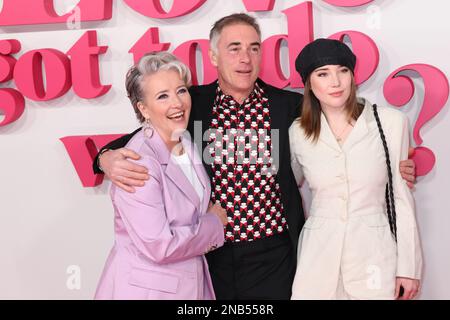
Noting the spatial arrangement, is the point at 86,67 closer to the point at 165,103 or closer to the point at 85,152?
the point at 85,152

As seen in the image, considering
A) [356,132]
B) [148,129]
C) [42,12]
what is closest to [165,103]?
[148,129]

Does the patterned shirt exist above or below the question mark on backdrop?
below

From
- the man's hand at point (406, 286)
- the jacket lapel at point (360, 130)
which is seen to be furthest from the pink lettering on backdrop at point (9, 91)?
the man's hand at point (406, 286)

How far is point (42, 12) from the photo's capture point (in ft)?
11.3

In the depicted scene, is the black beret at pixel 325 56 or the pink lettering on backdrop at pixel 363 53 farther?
the pink lettering on backdrop at pixel 363 53

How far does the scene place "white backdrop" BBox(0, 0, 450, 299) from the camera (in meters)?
3.08

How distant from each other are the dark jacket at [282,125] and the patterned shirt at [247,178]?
46 mm

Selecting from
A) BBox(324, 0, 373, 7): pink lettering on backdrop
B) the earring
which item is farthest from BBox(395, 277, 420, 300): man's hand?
BBox(324, 0, 373, 7): pink lettering on backdrop

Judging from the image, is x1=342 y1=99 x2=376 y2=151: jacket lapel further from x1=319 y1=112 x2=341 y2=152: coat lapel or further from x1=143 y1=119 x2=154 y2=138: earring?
x1=143 y1=119 x2=154 y2=138: earring

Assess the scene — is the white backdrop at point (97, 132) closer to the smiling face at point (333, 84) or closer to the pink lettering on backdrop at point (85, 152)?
the pink lettering on backdrop at point (85, 152)

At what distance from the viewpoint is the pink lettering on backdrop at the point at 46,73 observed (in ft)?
11.2

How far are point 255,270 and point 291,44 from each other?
1218 mm

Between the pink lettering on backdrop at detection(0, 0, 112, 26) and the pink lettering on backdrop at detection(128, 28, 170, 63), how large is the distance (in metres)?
0.27

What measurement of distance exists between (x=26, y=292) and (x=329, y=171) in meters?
2.23
